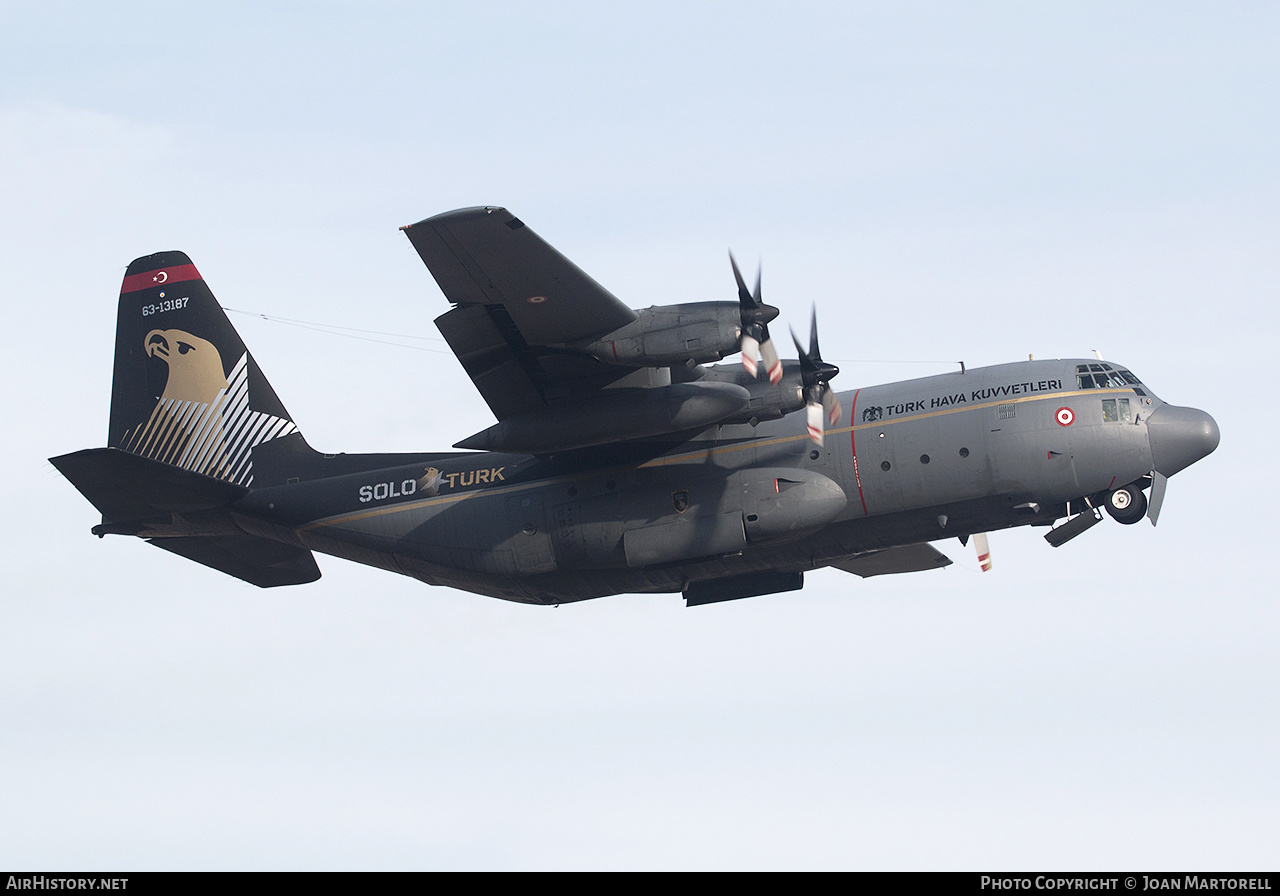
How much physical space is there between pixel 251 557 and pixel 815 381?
1177 centimetres

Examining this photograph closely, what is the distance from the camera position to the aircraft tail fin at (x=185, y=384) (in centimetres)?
2605

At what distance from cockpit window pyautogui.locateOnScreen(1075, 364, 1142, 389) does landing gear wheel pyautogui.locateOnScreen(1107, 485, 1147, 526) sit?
167 centimetres

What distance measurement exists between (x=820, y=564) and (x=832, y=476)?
7.32ft

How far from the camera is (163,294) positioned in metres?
27.2

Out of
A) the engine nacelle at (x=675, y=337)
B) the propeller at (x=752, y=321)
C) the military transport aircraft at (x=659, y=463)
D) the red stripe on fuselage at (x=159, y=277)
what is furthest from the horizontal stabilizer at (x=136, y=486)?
the propeller at (x=752, y=321)

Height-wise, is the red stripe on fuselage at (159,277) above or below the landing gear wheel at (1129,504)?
above

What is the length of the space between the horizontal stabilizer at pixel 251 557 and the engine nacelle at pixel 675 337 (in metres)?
9.03

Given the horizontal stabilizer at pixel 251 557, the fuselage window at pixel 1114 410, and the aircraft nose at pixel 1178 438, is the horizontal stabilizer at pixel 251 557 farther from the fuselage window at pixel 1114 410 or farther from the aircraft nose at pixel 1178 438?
the aircraft nose at pixel 1178 438

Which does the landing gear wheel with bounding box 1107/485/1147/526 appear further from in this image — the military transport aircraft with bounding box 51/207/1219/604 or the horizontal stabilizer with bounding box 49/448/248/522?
the horizontal stabilizer with bounding box 49/448/248/522

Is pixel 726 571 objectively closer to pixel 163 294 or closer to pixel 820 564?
pixel 820 564

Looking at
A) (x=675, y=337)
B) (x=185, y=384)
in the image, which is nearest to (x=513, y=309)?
(x=675, y=337)

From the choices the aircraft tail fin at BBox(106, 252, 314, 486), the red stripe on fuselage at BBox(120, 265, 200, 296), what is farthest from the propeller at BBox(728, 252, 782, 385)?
the red stripe on fuselage at BBox(120, 265, 200, 296)

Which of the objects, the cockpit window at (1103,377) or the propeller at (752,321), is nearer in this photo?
the propeller at (752,321)

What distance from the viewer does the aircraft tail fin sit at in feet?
85.5
